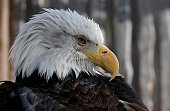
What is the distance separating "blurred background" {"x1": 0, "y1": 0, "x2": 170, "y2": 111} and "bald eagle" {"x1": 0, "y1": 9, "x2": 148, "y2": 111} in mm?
2325

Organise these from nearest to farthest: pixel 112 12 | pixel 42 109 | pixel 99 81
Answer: pixel 42 109 → pixel 99 81 → pixel 112 12

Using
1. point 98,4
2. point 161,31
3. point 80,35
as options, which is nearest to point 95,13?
A: point 98,4

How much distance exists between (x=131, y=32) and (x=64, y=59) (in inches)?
101

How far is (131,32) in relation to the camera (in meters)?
7.92

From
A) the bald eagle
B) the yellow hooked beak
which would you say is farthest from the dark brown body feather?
the yellow hooked beak

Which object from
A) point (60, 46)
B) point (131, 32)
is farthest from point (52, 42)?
point (131, 32)

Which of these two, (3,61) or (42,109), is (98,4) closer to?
(3,61)

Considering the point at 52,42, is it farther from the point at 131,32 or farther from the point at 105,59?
the point at 131,32

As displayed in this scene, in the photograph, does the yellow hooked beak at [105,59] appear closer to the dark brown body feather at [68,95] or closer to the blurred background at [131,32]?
the dark brown body feather at [68,95]

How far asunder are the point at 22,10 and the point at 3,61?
638 mm

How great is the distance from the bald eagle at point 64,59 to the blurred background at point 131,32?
91.5 inches

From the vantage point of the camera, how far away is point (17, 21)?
310 inches

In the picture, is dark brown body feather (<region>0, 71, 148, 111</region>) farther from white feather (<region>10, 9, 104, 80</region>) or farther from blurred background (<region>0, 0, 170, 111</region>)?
blurred background (<region>0, 0, 170, 111</region>)

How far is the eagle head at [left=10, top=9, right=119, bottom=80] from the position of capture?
543 cm
